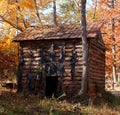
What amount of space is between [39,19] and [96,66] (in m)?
14.4

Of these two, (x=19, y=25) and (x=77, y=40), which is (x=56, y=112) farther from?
(x=19, y=25)

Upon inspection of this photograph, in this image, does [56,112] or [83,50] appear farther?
[83,50]

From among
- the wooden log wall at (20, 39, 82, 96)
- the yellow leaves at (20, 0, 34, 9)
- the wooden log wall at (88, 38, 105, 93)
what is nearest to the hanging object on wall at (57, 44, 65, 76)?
the wooden log wall at (20, 39, 82, 96)

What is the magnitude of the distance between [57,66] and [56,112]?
7086 mm

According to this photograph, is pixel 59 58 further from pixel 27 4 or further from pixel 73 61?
pixel 27 4

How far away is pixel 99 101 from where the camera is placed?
19906 mm

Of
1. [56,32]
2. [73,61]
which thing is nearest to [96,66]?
[73,61]

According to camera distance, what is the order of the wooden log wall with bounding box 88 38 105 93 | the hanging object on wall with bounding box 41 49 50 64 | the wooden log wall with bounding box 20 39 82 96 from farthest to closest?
1. the hanging object on wall with bounding box 41 49 50 64
2. the wooden log wall with bounding box 88 38 105 93
3. the wooden log wall with bounding box 20 39 82 96

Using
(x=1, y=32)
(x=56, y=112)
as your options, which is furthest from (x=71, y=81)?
(x=1, y=32)

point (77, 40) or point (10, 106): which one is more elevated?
point (77, 40)

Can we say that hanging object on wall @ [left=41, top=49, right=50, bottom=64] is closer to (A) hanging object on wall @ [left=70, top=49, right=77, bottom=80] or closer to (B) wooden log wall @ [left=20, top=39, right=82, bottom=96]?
(B) wooden log wall @ [left=20, top=39, right=82, bottom=96]

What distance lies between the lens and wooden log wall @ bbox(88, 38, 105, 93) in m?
21.3

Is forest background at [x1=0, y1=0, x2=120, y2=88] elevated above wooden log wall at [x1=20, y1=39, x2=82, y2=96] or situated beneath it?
elevated above

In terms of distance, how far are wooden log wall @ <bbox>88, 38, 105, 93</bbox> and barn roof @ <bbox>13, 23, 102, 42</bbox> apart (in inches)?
32.7
